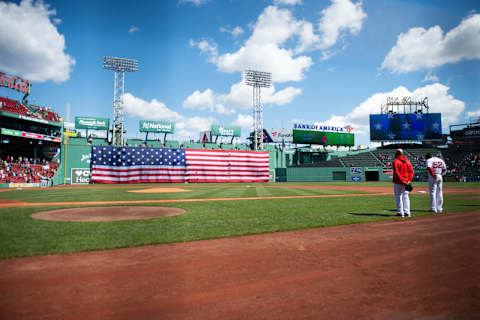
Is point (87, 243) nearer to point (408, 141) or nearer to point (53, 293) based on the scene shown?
point (53, 293)

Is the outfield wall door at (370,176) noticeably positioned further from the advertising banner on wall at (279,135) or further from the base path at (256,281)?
the base path at (256,281)

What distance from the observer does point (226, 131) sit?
171ft

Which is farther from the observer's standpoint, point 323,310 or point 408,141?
point 408,141

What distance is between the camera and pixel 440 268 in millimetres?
3182

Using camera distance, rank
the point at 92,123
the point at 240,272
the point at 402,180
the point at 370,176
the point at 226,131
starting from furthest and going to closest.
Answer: the point at 226,131, the point at 92,123, the point at 370,176, the point at 402,180, the point at 240,272

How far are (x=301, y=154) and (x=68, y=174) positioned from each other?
1629 inches

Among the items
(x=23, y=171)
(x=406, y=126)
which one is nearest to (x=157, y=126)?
(x=23, y=171)

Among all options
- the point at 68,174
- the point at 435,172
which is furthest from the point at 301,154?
the point at 435,172

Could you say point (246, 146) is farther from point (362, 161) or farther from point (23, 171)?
point (23, 171)

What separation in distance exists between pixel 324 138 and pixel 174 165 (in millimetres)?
31210

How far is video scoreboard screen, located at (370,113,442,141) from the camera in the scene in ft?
151

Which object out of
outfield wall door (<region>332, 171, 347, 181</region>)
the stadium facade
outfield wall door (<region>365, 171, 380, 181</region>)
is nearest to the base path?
the stadium facade

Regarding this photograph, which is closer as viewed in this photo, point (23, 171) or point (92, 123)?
point (23, 171)

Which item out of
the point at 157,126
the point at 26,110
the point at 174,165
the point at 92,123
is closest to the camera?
the point at 174,165
